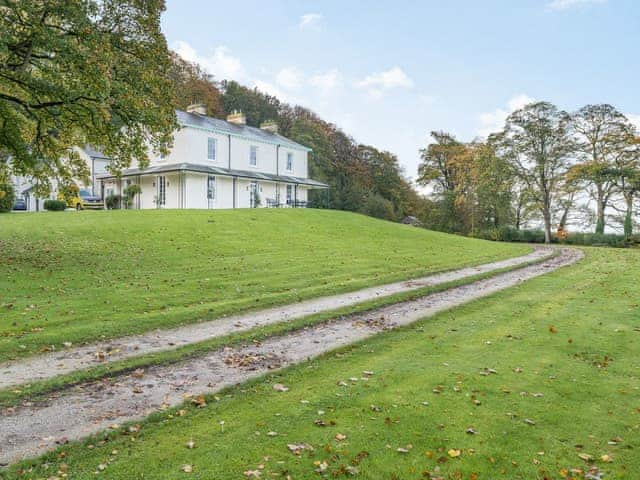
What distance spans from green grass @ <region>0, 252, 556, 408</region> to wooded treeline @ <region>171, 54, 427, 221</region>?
41.6 meters

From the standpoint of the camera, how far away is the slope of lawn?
9.88 meters

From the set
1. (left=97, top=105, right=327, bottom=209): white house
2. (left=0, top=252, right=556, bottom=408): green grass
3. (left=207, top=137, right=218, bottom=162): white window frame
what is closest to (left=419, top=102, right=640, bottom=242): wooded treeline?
(left=97, top=105, right=327, bottom=209): white house

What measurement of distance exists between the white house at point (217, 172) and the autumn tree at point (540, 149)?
20966 millimetres

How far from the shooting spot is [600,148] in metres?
44.3

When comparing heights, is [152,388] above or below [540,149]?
below

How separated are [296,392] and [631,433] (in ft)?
13.5

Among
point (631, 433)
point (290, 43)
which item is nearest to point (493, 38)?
point (290, 43)

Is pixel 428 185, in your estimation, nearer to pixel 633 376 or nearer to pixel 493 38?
pixel 493 38

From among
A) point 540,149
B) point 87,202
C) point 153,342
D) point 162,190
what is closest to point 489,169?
point 540,149

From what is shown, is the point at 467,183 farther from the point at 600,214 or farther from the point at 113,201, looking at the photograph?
the point at 113,201

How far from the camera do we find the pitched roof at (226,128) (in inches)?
1464

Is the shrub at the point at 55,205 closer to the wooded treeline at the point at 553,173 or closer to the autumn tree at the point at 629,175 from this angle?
the wooded treeline at the point at 553,173

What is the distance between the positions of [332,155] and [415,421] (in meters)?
57.3

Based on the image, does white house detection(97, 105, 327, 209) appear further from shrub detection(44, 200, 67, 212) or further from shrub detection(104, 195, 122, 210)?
shrub detection(44, 200, 67, 212)
